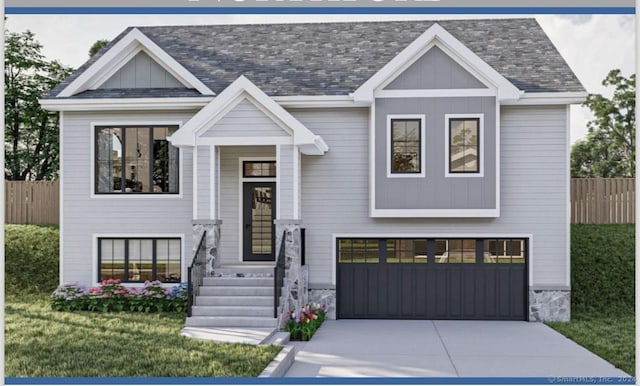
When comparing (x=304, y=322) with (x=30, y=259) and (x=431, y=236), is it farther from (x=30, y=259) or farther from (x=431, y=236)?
(x=30, y=259)

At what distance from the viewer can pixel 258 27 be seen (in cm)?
1434

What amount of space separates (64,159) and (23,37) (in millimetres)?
5201

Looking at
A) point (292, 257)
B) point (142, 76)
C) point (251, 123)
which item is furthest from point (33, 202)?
point (292, 257)

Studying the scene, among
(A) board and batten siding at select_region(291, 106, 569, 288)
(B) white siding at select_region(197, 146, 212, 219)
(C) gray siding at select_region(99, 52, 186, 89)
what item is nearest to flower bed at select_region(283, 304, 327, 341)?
(A) board and batten siding at select_region(291, 106, 569, 288)

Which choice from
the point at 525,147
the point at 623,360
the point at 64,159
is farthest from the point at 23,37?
the point at 623,360

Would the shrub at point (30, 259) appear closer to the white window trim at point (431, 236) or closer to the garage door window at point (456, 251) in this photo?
the white window trim at point (431, 236)

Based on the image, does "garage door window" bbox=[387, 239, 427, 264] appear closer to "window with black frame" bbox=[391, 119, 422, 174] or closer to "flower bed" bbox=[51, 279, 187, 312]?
"window with black frame" bbox=[391, 119, 422, 174]

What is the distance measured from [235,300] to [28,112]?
1039cm

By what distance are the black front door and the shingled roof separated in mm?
1932

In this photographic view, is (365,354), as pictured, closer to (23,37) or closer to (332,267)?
(332,267)

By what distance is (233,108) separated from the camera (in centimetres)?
1113

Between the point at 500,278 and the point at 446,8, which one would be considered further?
the point at 500,278

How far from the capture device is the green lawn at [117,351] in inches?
278

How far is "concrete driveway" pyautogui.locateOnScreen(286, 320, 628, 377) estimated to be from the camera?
25.9 ft
